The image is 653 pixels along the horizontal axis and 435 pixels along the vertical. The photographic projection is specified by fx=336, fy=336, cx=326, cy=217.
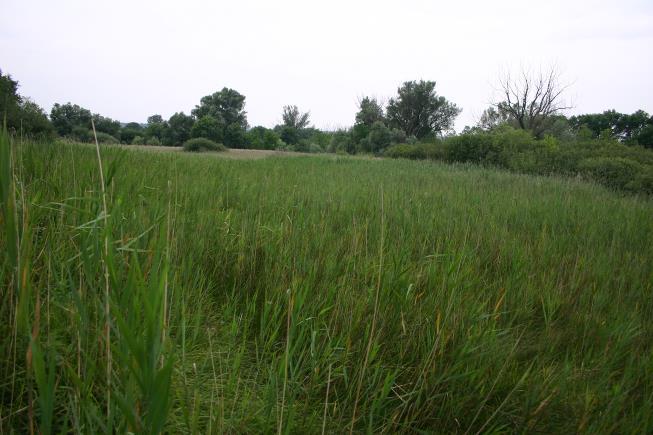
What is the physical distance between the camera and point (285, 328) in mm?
1389

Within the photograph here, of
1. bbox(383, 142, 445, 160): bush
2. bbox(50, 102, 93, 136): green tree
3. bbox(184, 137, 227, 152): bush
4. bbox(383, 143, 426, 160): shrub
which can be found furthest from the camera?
bbox(50, 102, 93, 136): green tree

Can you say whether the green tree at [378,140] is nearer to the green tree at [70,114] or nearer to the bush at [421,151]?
the bush at [421,151]

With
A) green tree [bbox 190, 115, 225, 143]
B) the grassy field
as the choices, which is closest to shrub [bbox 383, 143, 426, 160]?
the grassy field

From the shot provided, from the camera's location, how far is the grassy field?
23.2 inches

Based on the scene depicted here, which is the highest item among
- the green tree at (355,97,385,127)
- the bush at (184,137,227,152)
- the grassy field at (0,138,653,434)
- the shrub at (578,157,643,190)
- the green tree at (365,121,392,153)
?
the green tree at (355,97,385,127)

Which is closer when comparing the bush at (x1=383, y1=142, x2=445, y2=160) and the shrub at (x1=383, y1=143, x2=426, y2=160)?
the bush at (x1=383, y1=142, x2=445, y2=160)

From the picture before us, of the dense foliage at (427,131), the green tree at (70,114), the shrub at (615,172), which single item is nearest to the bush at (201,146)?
the dense foliage at (427,131)

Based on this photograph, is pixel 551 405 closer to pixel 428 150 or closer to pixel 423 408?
pixel 423 408

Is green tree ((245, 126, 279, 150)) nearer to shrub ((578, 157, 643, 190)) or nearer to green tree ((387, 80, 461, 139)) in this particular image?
green tree ((387, 80, 461, 139))

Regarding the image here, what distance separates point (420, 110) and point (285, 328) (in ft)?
143

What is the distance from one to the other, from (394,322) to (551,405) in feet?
1.83

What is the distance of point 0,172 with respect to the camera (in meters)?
0.54

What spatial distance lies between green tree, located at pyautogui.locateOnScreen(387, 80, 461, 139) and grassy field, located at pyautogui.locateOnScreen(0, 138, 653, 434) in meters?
40.9

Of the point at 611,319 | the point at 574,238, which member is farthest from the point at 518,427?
the point at 574,238
